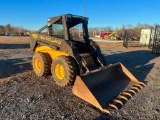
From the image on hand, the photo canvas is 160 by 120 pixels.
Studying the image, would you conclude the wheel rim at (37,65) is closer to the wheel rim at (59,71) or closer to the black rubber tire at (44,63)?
the black rubber tire at (44,63)

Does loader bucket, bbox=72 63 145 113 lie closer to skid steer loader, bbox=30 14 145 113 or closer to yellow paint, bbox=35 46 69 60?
skid steer loader, bbox=30 14 145 113

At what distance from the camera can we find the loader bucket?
4443 mm

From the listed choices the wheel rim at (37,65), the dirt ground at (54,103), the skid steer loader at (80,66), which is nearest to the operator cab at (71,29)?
the skid steer loader at (80,66)

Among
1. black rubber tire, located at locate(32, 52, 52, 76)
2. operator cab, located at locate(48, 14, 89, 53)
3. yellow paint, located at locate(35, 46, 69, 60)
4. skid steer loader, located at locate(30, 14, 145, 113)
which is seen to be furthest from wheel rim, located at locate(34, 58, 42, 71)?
operator cab, located at locate(48, 14, 89, 53)

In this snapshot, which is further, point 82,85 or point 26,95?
point 26,95

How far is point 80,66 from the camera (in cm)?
560

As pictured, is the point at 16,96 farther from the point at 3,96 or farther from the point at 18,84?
the point at 18,84

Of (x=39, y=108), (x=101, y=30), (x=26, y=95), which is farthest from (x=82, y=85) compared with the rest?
(x=101, y=30)

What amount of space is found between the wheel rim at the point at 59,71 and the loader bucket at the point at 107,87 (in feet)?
3.89

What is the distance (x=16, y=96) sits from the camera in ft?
16.4

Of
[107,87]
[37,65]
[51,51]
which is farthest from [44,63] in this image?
[107,87]

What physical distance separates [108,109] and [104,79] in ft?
4.88

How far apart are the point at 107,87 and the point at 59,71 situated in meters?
1.67

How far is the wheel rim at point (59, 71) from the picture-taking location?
588cm
